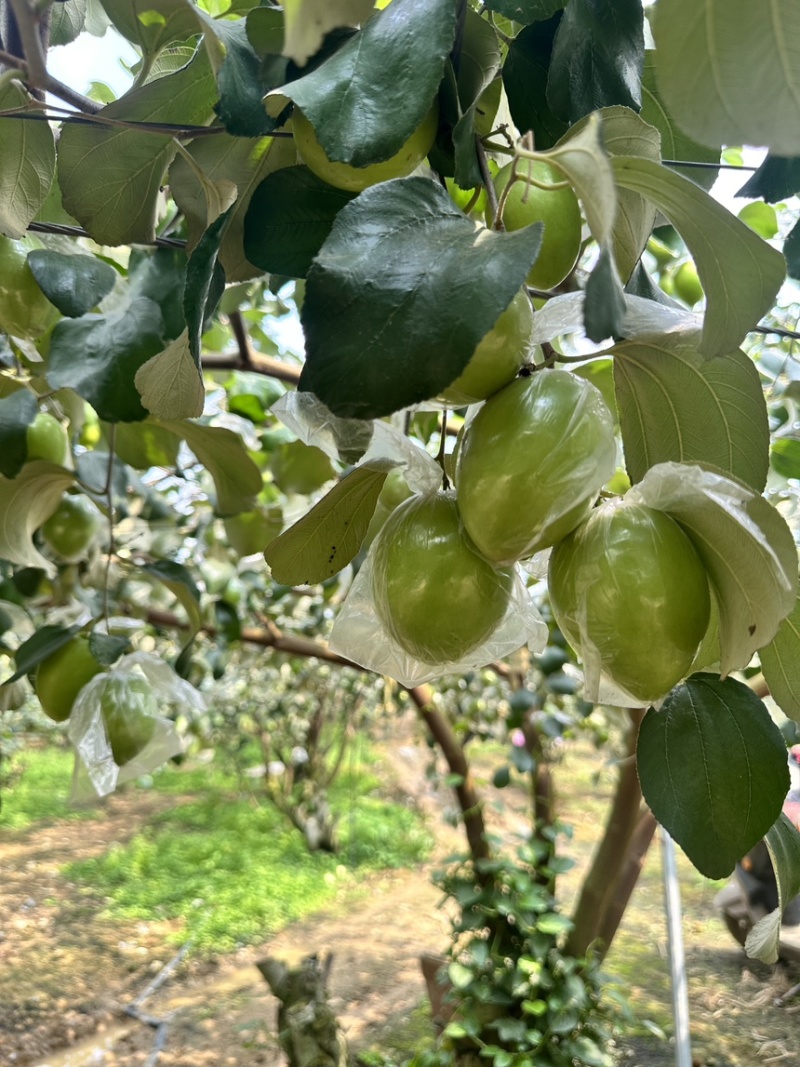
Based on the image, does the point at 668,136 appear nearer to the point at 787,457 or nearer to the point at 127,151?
the point at 127,151

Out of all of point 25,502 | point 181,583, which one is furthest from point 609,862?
point 25,502

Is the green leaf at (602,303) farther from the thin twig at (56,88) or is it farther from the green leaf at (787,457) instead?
the green leaf at (787,457)

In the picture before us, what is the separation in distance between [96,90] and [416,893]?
4.28 metres

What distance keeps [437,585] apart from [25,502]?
575 millimetres

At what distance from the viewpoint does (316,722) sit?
5.45 m

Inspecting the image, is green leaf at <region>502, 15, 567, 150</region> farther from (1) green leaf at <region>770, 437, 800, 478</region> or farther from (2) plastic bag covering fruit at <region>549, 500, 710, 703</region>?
(1) green leaf at <region>770, 437, 800, 478</region>

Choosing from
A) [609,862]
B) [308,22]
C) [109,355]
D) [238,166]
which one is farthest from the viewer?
[609,862]

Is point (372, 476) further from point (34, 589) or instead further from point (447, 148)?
point (34, 589)

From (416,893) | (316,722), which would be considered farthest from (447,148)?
(316,722)

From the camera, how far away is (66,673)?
760 mm

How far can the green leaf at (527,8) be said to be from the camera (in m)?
0.32

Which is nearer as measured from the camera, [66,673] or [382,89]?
[382,89]

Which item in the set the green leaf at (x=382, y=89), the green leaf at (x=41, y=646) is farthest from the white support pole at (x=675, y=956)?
the green leaf at (x=382, y=89)

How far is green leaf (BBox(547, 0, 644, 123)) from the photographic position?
1.03 feet
